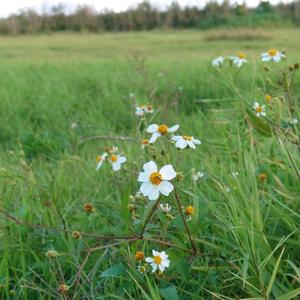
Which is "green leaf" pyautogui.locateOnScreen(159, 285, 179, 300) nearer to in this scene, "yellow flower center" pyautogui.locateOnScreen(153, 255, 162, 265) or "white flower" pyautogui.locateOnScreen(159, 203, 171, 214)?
"yellow flower center" pyautogui.locateOnScreen(153, 255, 162, 265)

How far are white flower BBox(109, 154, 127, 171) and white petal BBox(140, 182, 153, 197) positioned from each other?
0.41 m

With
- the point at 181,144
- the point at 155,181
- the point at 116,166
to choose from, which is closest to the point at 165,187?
the point at 155,181

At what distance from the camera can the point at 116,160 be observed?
1.33m

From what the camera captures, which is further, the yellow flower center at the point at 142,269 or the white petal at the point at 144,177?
the yellow flower center at the point at 142,269

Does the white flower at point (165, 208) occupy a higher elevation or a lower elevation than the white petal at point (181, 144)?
lower

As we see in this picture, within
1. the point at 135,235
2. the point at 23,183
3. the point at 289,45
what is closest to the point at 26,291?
the point at 135,235

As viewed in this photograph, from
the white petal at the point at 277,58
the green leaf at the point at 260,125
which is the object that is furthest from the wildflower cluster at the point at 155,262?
the white petal at the point at 277,58

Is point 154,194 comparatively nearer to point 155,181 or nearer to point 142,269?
point 155,181

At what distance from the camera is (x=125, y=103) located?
3227 mm

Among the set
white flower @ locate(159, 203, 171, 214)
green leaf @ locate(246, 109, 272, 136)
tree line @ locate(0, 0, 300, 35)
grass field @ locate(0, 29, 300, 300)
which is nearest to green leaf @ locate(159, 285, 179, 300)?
grass field @ locate(0, 29, 300, 300)

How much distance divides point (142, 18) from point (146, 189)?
1825 cm

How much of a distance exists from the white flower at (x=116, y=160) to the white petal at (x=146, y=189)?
410 millimetres

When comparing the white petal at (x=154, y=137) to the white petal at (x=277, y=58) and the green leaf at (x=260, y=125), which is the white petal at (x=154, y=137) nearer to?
the green leaf at (x=260, y=125)

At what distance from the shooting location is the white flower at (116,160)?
1.29 meters
